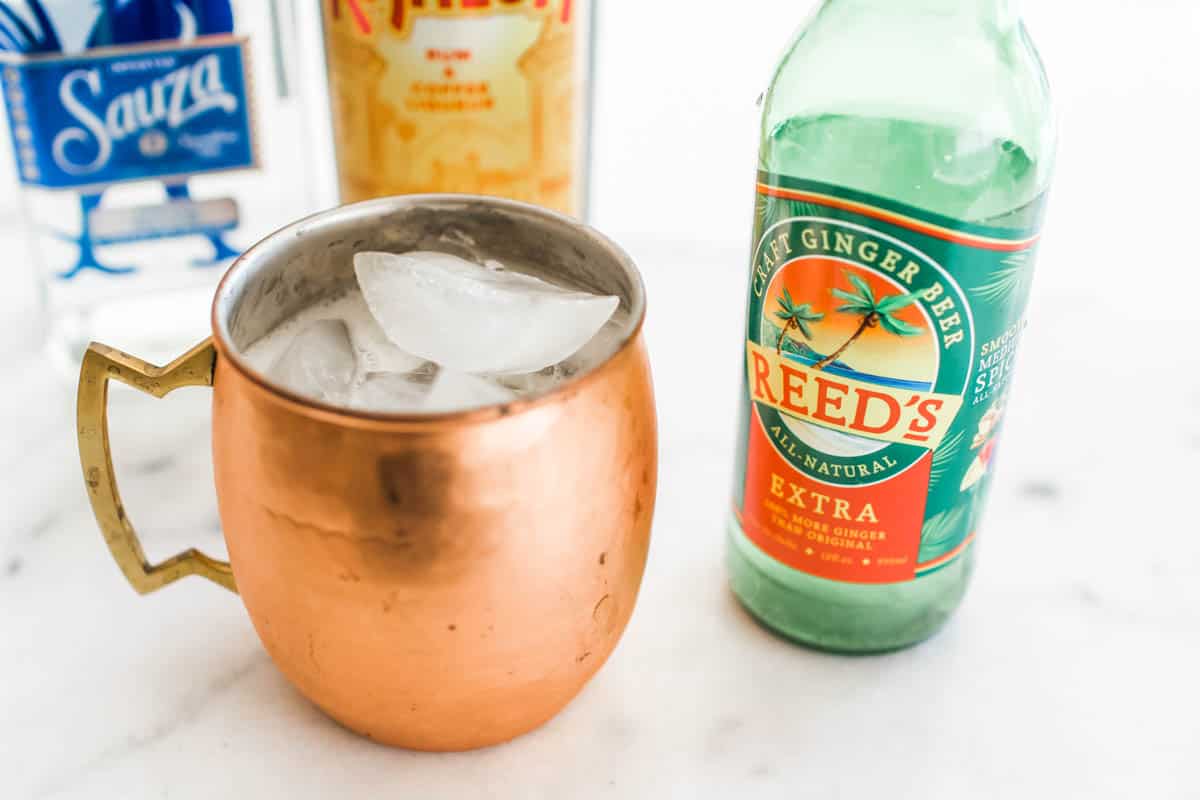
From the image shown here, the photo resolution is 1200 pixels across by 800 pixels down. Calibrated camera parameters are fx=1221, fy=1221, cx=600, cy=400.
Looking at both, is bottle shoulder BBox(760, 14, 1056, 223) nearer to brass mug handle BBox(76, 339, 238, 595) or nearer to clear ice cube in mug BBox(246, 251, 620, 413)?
clear ice cube in mug BBox(246, 251, 620, 413)

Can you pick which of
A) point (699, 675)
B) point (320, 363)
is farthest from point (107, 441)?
point (699, 675)

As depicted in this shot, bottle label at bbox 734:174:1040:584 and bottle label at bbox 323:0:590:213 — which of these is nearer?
bottle label at bbox 734:174:1040:584

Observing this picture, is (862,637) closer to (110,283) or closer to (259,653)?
(259,653)

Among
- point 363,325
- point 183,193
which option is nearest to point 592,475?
point 363,325

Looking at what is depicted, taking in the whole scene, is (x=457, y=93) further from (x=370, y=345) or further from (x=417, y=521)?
(x=417, y=521)

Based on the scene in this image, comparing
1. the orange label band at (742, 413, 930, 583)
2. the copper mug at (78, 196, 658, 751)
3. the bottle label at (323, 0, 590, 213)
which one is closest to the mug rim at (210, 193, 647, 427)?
the copper mug at (78, 196, 658, 751)
